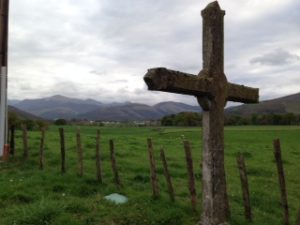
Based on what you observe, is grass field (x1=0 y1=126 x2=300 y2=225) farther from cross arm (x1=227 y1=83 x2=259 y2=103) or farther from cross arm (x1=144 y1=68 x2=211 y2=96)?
cross arm (x1=144 y1=68 x2=211 y2=96)

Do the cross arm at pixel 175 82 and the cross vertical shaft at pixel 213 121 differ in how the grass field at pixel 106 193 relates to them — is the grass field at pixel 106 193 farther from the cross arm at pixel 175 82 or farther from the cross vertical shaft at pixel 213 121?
the cross arm at pixel 175 82

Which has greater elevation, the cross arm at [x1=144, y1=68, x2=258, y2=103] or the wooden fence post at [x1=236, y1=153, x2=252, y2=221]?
the cross arm at [x1=144, y1=68, x2=258, y2=103]

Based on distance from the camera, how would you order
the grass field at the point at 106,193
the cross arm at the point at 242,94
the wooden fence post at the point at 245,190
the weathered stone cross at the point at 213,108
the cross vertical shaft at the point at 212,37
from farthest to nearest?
the wooden fence post at the point at 245,190 < the grass field at the point at 106,193 < the cross arm at the point at 242,94 < the cross vertical shaft at the point at 212,37 < the weathered stone cross at the point at 213,108

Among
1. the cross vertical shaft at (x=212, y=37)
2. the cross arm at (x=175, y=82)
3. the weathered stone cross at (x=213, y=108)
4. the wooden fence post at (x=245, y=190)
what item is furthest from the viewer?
the wooden fence post at (x=245, y=190)

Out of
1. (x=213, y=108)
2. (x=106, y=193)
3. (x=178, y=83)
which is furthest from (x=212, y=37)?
(x=106, y=193)

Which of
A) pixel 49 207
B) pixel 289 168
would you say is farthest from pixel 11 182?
pixel 289 168

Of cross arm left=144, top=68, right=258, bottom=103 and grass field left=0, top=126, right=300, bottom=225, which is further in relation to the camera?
grass field left=0, top=126, right=300, bottom=225

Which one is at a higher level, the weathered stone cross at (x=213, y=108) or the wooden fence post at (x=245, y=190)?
the weathered stone cross at (x=213, y=108)

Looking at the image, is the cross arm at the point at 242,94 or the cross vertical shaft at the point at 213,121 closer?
the cross vertical shaft at the point at 213,121

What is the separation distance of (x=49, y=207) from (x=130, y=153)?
1128cm

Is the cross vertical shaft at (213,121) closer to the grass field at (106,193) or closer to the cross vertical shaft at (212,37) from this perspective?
the cross vertical shaft at (212,37)

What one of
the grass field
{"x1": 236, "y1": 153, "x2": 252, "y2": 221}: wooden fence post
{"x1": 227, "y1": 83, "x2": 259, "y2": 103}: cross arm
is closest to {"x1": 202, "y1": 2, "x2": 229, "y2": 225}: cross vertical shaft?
{"x1": 227, "y1": 83, "x2": 259, "y2": 103}: cross arm

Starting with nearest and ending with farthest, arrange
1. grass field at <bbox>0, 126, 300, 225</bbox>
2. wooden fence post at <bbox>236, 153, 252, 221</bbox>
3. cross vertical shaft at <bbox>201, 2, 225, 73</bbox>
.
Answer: cross vertical shaft at <bbox>201, 2, 225, 73</bbox> → grass field at <bbox>0, 126, 300, 225</bbox> → wooden fence post at <bbox>236, 153, 252, 221</bbox>

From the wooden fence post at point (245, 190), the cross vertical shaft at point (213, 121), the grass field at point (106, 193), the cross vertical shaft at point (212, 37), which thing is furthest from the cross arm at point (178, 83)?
the grass field at point (106, 193)
